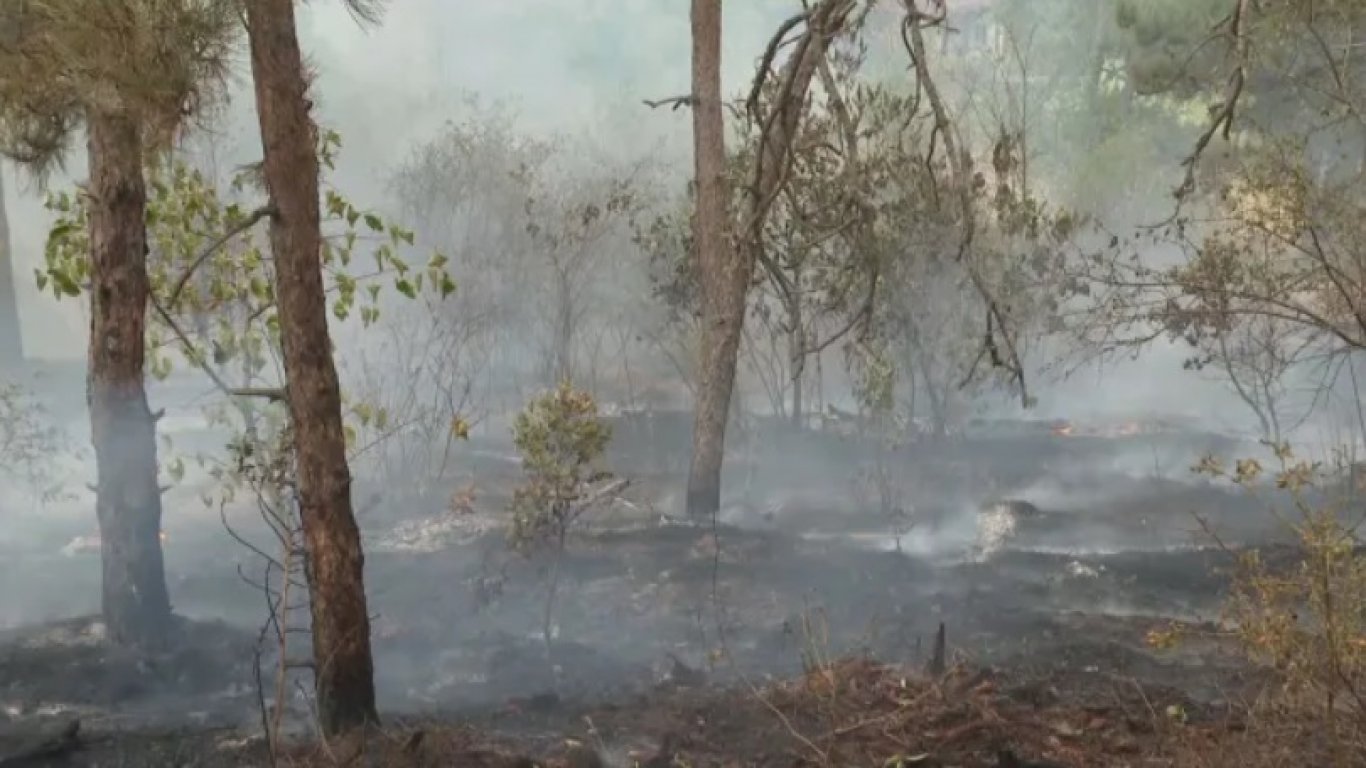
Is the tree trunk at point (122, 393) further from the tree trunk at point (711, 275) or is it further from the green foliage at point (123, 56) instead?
the tree trunk at point (711, 275)

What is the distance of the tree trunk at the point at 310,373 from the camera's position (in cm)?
587

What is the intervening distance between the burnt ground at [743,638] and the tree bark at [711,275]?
28.6 inches

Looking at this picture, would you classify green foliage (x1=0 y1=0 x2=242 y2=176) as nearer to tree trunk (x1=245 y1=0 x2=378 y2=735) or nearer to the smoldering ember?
the smoldering ember

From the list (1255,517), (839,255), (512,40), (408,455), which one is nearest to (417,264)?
(408,455)

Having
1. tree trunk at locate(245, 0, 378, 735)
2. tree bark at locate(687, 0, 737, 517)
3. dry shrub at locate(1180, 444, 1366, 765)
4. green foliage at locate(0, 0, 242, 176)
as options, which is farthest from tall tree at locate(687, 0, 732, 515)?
dry shrub at locate(1180, 444, 1366, 765)

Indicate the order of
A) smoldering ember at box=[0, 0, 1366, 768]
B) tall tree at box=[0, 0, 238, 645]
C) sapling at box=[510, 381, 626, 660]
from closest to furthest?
smoldering ember at box=[0, 0, 1366, 768] < tall tree at box=[0, 0, 238, 645] < sapling at box=[510, 381, 626, 660]

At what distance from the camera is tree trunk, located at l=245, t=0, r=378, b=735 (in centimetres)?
587

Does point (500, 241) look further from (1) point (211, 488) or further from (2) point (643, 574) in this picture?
(2) point (643, 574)

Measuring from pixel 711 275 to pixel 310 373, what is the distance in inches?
274

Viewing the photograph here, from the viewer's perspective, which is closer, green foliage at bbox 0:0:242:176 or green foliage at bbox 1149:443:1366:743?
green foliage at bbox 1149:443:1366:743

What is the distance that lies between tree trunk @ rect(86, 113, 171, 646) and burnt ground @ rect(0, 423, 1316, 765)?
1.26ft

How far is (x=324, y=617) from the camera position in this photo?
609cm

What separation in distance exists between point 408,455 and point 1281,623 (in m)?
13.5

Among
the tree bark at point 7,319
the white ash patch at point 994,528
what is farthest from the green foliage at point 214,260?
the tree bark at point 7,319
